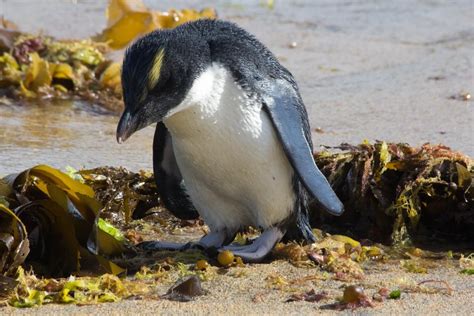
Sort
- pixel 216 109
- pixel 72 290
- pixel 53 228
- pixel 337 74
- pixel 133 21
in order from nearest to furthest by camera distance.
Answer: pixel 72 290 < pixel 216 109 < pixel 53 228 < pixel 337 74 < pixel 133 21

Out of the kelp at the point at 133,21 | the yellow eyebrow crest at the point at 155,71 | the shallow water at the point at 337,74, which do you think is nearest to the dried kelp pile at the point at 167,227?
the yellow eyebrow crest at the point at 155,71

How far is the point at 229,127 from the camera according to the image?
13.1 ft

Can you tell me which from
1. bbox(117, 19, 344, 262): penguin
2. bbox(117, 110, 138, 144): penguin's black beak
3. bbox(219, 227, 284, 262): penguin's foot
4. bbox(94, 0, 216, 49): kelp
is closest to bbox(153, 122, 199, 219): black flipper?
bbox(117, 19, 344, 262): penguin

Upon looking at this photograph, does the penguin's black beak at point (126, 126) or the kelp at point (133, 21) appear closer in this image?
the penguin's black beak at point (126, 126)

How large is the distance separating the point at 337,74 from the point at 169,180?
3.72 metres

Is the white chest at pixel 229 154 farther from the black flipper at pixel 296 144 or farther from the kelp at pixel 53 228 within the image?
the kelp at pixel 53 228

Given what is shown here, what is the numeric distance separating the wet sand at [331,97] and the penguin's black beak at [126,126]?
1.83 feet

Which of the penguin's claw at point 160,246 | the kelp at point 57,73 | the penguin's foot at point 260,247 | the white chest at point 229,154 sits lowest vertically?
the kelp at point 57,73

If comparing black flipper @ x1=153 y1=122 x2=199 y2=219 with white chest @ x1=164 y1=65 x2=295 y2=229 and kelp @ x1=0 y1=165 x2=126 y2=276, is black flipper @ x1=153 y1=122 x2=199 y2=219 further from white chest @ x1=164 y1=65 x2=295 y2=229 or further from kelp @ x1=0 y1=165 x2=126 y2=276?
kelp @ x1=0 y1=165 x2=126 y2=276

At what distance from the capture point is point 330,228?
4.78m

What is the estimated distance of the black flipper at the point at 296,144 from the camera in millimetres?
4020

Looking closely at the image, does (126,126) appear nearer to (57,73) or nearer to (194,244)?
(194,244)

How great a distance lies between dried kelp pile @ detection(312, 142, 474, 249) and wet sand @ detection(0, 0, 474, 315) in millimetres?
524

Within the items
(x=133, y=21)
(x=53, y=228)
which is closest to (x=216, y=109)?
(x=53, y=228)
